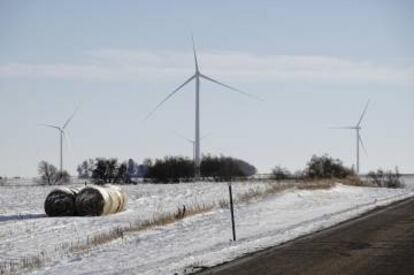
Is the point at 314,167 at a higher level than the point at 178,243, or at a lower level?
higher

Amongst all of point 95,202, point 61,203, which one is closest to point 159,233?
point 95,202

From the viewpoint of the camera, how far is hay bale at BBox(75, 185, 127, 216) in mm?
34031

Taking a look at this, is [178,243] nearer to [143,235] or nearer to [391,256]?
[143,235]

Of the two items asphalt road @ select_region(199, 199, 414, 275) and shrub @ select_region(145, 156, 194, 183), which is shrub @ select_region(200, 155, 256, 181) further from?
asphalt road @ select_region(199, 199, 414, 275)

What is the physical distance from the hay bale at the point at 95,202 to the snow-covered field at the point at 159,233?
670 mm

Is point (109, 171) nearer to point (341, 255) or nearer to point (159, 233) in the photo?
point (159, 233)

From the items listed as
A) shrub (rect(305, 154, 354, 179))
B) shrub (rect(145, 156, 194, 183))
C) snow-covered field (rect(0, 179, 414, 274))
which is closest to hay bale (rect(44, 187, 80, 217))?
snow-covered field (rect(0, 179, 414, 274))

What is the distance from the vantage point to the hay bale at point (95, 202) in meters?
34.0

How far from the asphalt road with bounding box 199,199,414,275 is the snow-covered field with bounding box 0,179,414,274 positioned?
0.67 meters

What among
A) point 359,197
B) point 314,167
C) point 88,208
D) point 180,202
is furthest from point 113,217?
point 314,167

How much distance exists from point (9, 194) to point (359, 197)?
76.0 ft

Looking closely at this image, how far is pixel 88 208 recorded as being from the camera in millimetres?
34031

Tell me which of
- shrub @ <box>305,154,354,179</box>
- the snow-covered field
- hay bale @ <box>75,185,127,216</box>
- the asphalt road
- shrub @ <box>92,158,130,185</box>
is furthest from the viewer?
shrub @ <box>92,158,130,185</box>

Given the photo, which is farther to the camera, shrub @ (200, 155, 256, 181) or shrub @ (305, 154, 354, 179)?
shrub @ (200, 155, 256, 181)
